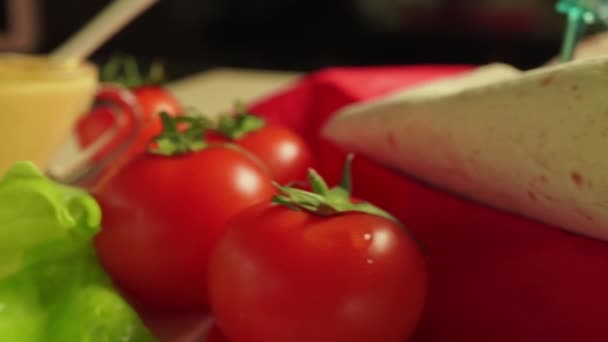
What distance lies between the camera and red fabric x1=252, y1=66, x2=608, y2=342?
1.35ft

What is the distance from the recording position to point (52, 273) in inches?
18.2

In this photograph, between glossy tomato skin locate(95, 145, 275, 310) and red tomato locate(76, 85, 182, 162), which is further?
red tomato locate(76, 85, 182, 162)

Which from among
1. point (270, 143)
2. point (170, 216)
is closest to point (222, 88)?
point (270, 143)

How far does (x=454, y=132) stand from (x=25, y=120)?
12.9 inches

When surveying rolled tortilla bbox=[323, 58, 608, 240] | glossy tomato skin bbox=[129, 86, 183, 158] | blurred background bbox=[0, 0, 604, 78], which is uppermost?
rolled tortilla bbox=[323, 58, 608, 240]

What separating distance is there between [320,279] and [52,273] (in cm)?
17

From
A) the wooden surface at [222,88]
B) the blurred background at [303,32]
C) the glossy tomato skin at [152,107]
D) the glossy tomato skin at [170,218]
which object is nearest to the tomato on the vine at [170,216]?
the glossy tomato skin at [170,218]

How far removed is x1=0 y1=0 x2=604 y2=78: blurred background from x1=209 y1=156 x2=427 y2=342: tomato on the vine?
1.10 meters

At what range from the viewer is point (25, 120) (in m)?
0.61

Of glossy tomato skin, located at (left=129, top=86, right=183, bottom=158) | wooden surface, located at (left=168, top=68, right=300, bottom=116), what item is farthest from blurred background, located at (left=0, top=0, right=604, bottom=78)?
glossy tomato skin, located at (left=129, top=86, right=183, bottom=158)

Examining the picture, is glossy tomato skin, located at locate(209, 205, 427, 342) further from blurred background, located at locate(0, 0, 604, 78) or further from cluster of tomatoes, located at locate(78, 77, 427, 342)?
blurred background, located at locate(0, 0, 604, 78)

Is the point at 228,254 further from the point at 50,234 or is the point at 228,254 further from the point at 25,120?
the point at 25,120

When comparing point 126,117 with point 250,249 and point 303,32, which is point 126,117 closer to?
→ point 250,249

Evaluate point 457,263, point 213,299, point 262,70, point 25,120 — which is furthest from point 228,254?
point 262,70
